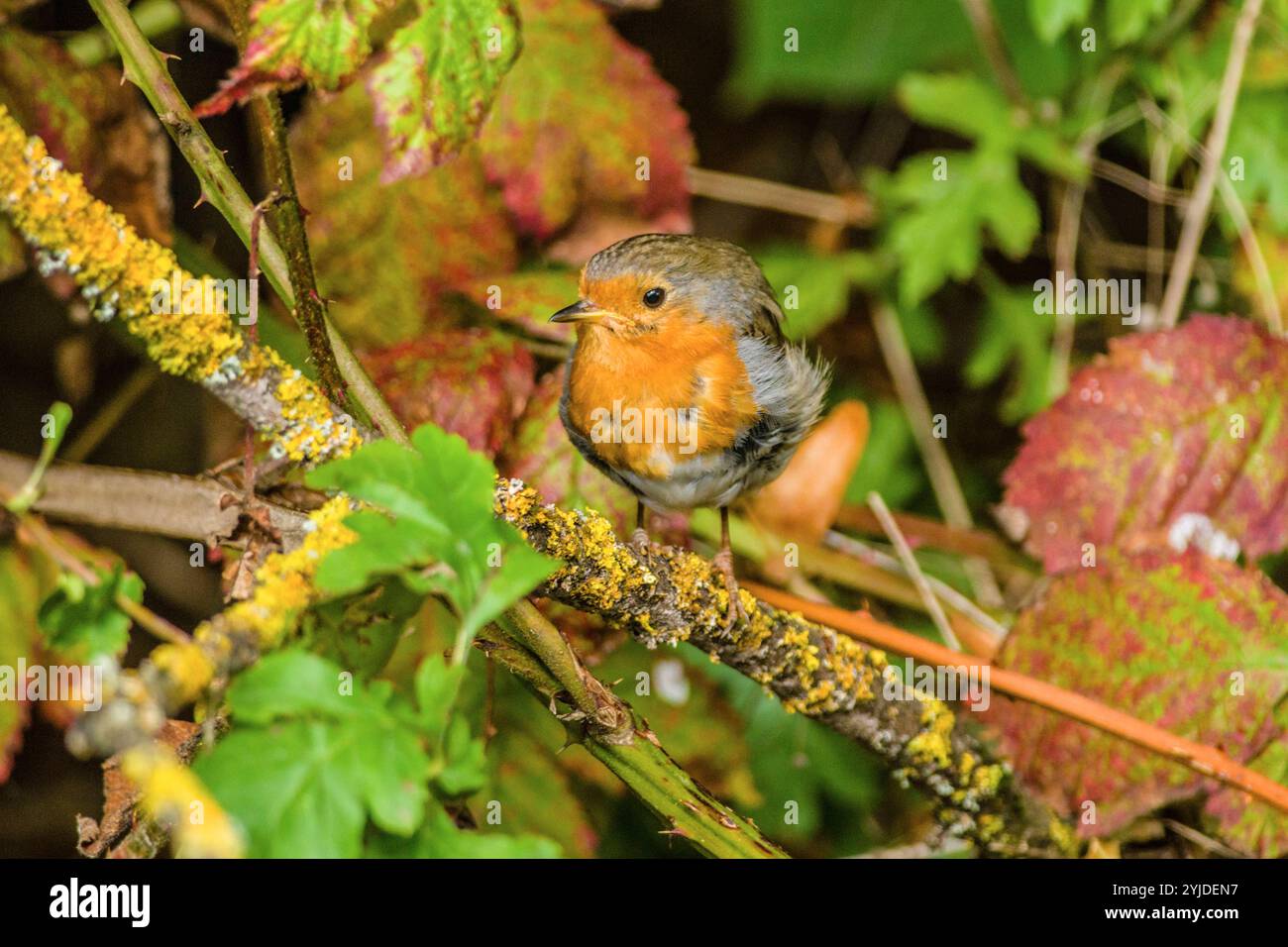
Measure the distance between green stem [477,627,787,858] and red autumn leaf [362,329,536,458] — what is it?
0.47 m

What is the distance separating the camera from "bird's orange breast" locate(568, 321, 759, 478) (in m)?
1.72

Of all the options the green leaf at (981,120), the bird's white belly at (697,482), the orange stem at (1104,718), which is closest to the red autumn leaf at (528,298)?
the bird's white belly at (697,482)

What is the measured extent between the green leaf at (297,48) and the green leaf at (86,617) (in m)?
0.48

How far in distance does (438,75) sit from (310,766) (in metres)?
0.80

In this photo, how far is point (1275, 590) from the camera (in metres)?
1.60

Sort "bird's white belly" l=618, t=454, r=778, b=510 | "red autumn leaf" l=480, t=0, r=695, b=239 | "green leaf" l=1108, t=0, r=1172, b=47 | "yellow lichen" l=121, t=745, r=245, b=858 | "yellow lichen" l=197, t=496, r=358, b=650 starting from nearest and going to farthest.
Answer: "yellow lichen" l=121, t=745, r=245, b=858 → "yellow lichen" l=197, t=496, r=358, b=650 → "bird's white belly" l=618, t=454, r=778, b=510 → "red autumn leaf" l=480, t=0, r=695, b=239 → "green leaf" l=1108, t=0, r=1172, b=47

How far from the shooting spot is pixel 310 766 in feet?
2.64

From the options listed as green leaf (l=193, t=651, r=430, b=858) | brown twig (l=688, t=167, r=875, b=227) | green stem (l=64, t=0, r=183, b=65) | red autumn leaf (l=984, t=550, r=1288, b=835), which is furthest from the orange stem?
brown twig (l=688, t=167, r=875, b=227)

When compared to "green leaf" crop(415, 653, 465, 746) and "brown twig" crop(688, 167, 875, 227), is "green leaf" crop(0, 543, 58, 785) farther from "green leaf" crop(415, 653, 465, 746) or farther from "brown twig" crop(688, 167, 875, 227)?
"brown twig" crop(688, 167, 875, 227)

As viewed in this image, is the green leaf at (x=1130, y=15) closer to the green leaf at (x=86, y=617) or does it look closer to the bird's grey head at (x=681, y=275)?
the bird's grey head at (x=681, y=275)

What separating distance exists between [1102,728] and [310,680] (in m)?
1.07

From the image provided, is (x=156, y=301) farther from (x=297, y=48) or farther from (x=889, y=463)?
(x=889, y=463)

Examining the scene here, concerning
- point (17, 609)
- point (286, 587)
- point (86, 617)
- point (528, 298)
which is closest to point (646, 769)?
point (286, 587)
